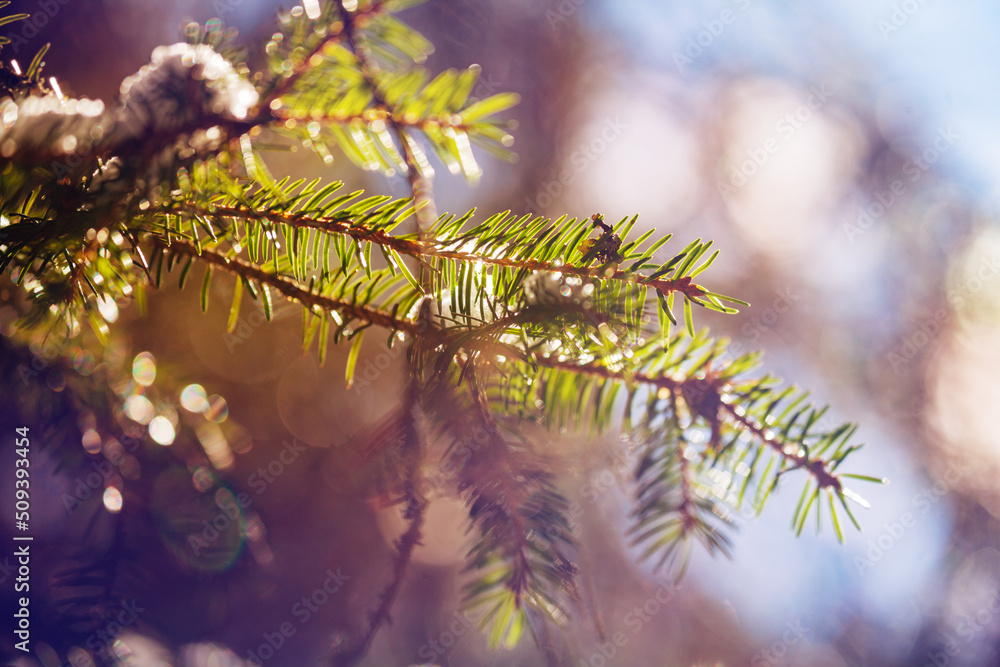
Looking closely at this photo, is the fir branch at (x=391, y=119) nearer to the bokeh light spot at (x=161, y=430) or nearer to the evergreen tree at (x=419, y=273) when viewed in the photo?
the evergreen tree at (x=419, y=273)

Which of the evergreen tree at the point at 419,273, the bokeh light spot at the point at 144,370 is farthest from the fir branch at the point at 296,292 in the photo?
the bokeh light spot at the point at 144,370

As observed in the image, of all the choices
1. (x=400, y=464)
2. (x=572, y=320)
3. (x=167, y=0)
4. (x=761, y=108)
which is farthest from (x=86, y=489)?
(x=761, y=108)

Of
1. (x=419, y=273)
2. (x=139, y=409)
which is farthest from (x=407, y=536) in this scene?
(x=139, y=409)

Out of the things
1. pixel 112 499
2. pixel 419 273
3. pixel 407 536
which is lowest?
pixel 112 499

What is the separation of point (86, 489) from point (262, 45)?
33 centimetres

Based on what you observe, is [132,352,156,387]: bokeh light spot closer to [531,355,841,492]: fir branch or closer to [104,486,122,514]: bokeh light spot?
[104,486,122,514]: bokeh light spot

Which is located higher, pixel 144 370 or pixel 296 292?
pixel 296 292

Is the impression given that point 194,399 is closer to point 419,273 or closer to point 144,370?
point 144,370

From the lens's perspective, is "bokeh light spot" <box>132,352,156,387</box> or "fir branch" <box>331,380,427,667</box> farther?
"bokeh light spot" <box>132,352,156,387</box>

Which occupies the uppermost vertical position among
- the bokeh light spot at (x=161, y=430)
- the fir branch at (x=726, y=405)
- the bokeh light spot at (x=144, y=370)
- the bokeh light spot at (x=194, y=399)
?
the fir branch at (x=726, y=405)

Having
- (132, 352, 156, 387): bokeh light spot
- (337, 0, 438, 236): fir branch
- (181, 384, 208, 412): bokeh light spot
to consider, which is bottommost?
(181, 384, 208, 412): bokeh light spot

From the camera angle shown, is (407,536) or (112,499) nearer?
(407,536)

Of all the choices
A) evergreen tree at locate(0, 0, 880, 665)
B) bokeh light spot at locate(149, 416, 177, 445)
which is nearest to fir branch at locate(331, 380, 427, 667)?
evergreen tree at locate(0, 0, 880, 665)

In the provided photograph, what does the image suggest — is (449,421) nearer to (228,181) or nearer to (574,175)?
(228,181)
